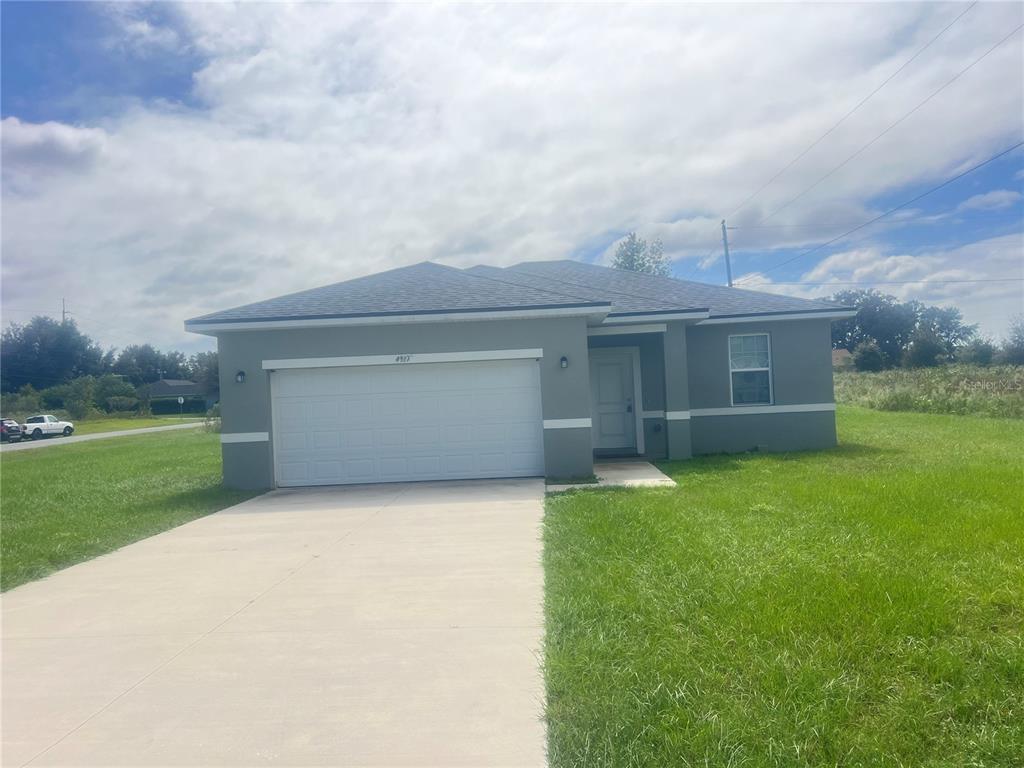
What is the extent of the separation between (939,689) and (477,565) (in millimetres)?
4353

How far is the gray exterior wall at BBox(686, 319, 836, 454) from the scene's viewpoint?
16406 millimetres

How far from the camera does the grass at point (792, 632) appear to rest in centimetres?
381

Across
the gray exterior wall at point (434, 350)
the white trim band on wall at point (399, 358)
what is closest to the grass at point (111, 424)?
the gray exterior wall at point (434, 350)

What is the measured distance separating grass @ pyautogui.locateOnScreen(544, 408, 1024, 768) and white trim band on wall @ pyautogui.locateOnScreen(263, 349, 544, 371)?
4366 millimetres

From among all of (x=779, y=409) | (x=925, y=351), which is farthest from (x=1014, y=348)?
(x=779, y=409)

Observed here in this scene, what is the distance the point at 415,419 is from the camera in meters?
13.8

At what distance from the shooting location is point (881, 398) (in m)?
30.6

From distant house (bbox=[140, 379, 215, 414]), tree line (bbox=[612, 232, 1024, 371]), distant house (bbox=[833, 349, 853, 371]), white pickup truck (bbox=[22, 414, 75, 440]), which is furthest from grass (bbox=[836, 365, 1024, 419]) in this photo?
distant house (bbox=[140, 379, 215, 414])

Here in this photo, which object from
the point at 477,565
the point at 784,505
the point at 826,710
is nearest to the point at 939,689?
the point at 826,710

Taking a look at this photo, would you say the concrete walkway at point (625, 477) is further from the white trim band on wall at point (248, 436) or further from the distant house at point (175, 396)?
the distant house at point (175, 396)

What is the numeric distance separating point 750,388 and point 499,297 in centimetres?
611

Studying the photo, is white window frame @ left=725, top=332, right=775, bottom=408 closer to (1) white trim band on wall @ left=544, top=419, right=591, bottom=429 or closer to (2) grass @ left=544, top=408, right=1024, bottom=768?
(1) white trim band on wall @ left=544, top=419, right=591, bottom=429

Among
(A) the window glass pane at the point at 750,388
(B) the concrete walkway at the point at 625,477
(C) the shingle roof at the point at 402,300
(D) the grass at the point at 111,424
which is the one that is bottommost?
(B) the concrete walkway at the point at 625,477

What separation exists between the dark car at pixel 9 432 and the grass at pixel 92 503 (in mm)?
19168
